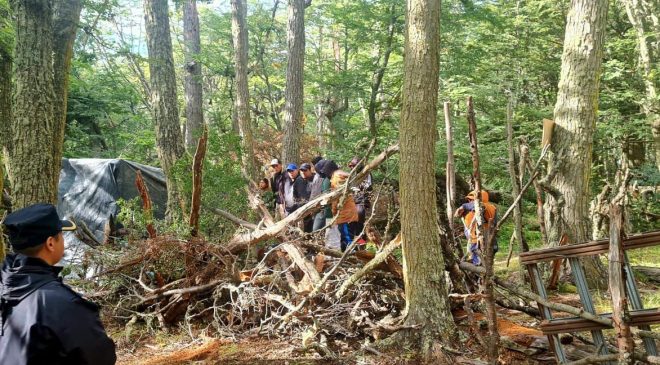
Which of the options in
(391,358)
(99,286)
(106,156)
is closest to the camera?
(391,358)

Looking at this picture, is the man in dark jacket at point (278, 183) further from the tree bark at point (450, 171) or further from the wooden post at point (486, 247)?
the wooden post at point (486, 247)

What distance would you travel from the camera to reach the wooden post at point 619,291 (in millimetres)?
3164

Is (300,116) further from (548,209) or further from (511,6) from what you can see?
(511,6)

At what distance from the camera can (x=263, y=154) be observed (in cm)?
1717

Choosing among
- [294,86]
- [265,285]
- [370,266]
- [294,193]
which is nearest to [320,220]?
[294,193]

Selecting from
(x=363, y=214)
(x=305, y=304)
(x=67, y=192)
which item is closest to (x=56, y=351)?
(x=305, y=304)

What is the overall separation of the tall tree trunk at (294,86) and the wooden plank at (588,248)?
27.9 ft

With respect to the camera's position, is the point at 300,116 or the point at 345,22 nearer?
the point at 300,116

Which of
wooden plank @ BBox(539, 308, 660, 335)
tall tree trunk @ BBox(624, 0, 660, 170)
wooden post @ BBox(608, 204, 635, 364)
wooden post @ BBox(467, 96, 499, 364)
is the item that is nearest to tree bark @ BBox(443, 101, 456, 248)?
wooden post @ BBox(467, 96, 499, 364)

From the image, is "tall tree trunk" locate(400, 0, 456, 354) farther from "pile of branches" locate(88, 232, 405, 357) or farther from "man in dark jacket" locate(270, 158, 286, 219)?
"man in dark jacket" locate(270, 158, 286, 219)

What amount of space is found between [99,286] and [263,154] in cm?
1058

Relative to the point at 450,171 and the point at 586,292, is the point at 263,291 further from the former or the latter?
the point at 586,292

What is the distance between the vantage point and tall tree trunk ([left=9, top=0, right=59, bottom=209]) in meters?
6.04

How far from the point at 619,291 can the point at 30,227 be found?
11.2 ft
